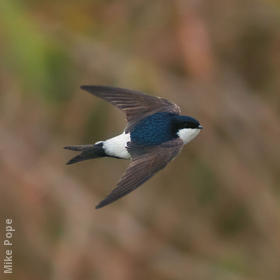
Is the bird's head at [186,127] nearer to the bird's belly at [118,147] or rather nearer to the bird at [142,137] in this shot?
the bird at [142,137]

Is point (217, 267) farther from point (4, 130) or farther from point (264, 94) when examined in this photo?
point (4, 130)

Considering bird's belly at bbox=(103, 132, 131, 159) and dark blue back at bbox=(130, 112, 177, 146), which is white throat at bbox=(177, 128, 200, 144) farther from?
bird's belly at bbox=(103, 132, 131, 159)

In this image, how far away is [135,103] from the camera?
96.7 inches

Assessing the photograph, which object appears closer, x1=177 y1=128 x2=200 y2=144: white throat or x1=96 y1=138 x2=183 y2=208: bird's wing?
x1=96 y1=138 x2=183 y2=208: bird's wing

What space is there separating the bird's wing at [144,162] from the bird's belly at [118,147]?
0.02m

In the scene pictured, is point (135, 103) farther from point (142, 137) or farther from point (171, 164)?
point (171, 164)

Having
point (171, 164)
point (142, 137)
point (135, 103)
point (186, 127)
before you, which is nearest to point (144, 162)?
point (142, 137)

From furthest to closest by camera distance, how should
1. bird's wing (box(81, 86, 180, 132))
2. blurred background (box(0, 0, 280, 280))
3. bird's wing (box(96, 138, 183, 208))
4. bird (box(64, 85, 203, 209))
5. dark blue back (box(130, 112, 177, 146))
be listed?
blurred background (box(0, 0, 280, 280)), bird's wing (box(81, 86, 180, 132)), dark blue back (box(130, 112, 177, 146)), bird (box(64, 85, 203, 209)), bird's wing (box(96, 138, 183, 208))

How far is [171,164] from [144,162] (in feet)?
6.95

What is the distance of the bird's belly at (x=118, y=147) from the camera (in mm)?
2221

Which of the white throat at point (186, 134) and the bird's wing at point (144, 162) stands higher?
the white throat at point (186, 134)

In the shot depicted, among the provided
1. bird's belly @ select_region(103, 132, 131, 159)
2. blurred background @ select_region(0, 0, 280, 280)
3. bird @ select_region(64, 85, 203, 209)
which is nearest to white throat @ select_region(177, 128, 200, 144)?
bird @ select_region(64, 85, 203, 209)

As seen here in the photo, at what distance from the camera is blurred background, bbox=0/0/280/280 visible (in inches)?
166

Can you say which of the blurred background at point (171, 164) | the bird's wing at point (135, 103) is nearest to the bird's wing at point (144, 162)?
the bird's wing at point (135, 103)
